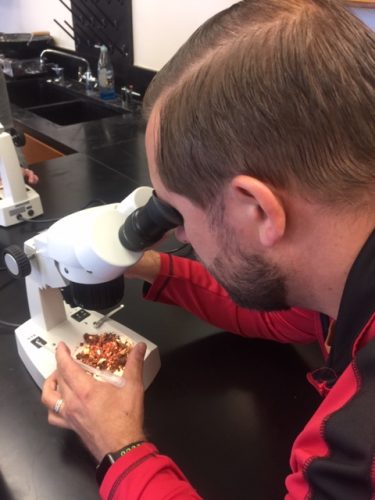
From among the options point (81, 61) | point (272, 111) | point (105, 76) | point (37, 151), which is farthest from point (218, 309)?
point (81, 61)

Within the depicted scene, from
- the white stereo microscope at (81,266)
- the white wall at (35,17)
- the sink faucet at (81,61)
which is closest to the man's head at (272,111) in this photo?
the white stereo microscope at (81,266)

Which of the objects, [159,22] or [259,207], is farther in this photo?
[159,22]

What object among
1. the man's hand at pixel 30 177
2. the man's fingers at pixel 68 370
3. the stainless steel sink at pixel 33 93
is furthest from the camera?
the stainless steel sink at pixel 33 93

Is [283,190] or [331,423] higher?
[283,190]

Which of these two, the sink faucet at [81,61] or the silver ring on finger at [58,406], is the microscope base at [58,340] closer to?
the silver ring on finger at [58,406]

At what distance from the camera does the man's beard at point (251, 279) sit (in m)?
0.68

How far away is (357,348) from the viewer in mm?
611

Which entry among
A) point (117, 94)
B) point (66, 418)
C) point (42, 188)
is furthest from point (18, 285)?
point (117, 94)

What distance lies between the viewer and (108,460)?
69cm

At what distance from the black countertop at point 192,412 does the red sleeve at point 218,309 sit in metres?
0.04

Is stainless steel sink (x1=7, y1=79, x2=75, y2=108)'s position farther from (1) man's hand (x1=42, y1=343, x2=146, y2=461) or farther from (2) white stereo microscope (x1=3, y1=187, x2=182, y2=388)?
(1) man's hand (x1=42, y1=343, x2=146, y2=461)

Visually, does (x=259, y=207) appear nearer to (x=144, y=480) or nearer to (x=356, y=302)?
(x=356, y=302)

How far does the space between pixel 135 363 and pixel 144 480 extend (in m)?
0.21

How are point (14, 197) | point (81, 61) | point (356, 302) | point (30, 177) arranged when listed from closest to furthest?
point (356, 302)
point (14, 197)
point (30, 177)
point (81, 61)
